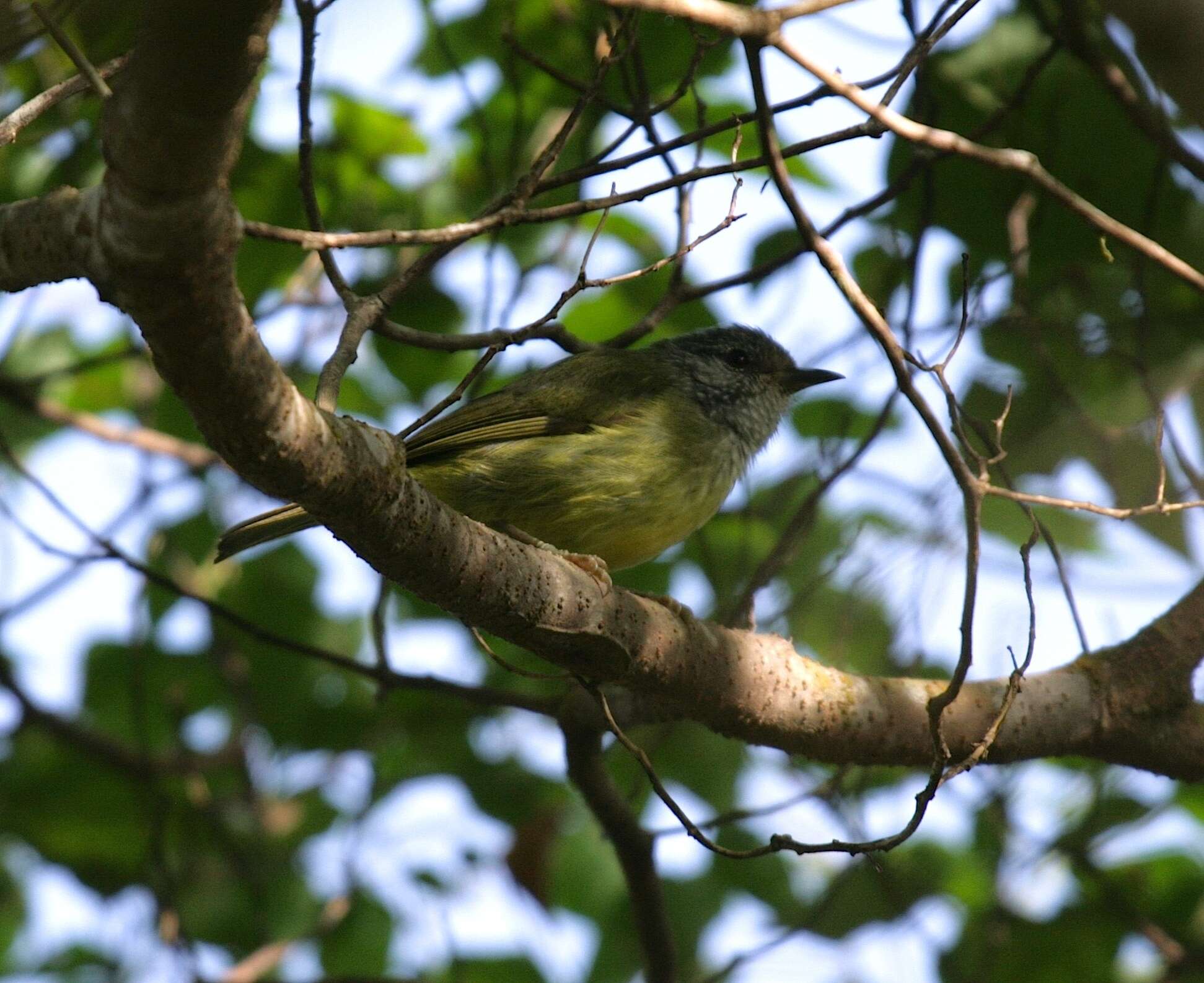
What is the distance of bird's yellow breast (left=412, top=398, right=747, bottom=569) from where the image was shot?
3.79 meters

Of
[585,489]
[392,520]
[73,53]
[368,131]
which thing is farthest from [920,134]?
[368,131]

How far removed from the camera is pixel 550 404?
4.11m

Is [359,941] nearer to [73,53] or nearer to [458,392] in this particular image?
[458,392]

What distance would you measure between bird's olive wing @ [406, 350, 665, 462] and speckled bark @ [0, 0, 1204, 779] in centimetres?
105

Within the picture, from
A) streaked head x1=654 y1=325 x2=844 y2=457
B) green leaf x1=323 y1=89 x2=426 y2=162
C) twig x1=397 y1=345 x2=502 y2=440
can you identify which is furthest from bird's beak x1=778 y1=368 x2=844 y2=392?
twig x1=397 y1=345 x2=502 y2=440

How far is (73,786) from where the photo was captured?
4938mm

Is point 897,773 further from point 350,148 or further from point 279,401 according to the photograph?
point 279,401

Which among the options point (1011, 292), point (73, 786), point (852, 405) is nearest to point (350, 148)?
point (852, 405)

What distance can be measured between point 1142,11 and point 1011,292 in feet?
9.81

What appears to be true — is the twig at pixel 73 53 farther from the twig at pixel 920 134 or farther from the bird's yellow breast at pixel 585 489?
the bird's yellow breast at pixel 585 489

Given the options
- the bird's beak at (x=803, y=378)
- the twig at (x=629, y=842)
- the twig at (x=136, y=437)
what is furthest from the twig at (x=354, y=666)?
the bird's beak at (x=803, y=378)

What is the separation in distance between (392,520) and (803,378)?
3.07m

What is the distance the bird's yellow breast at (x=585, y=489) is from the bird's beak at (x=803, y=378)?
1161mm

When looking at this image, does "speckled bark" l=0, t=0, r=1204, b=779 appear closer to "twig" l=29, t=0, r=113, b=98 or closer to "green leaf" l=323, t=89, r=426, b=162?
"twig" l=29, t=0, r=113, b=98
